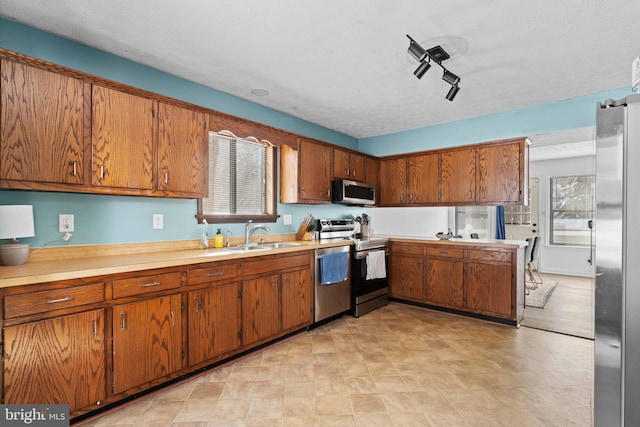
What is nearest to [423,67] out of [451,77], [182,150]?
[451,77]

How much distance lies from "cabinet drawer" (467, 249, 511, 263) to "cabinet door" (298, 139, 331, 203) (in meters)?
1.88

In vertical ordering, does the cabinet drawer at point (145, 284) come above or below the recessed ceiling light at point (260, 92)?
below

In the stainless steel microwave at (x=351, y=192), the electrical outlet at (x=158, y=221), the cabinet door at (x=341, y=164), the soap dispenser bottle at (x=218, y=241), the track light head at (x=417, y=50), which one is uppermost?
the track light head at (x=417, y=50)

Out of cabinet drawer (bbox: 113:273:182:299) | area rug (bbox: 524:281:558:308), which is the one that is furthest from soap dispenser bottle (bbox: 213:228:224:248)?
area rug (bbox: 524:281:558:308)

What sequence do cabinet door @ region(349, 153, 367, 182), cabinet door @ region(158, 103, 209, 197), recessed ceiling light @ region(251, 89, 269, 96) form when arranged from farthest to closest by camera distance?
cabinet door @ region(349, 153, 367, 182) → recessed ceiling light @ region(251, 89, 269, 96) → cabinet door @ region(158, 103, 209, 197)

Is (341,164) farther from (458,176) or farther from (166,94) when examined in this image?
(166,94)

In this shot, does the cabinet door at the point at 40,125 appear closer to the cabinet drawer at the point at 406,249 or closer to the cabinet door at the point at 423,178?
the cabinet drawer at the point at 406,249

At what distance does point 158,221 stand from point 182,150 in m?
0.67

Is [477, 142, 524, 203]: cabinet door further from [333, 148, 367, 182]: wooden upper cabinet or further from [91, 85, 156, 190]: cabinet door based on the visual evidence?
[91, 85, 156, 190]: cabinet door

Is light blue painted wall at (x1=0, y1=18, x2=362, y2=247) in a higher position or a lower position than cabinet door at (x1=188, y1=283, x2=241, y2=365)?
higher

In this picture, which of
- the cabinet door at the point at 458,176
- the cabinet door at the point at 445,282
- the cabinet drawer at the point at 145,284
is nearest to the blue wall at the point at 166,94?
the cabinet door at the point at 458,176

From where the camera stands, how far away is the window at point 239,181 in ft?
10.9

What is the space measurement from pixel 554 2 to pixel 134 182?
9.91 feet

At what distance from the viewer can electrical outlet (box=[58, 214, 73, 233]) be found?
2.26 meters
